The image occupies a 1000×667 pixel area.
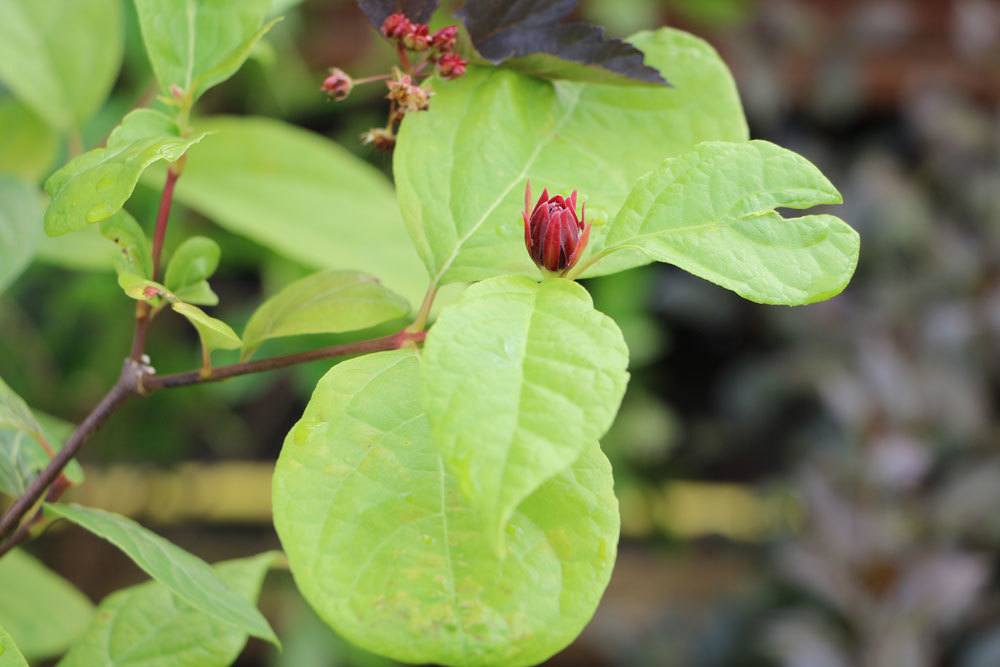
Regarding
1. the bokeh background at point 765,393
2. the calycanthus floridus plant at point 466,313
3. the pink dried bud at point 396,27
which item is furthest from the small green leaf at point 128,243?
the bokeh background at point 765,393

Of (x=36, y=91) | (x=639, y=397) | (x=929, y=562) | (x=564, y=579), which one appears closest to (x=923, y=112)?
(x=639, y=397)

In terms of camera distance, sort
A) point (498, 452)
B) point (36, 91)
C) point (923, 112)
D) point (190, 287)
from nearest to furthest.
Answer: point (498, 452) < point (190, 287) < point (36, 91) < point (923, 112)

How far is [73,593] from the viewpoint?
1.89 feet

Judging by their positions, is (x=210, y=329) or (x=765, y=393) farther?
(x=765, y=393)

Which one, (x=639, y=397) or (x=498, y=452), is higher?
(x=498, y=452)

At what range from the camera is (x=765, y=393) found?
5.65 feet

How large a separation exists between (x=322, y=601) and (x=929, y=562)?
3.85 feet

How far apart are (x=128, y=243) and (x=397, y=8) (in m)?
0.12

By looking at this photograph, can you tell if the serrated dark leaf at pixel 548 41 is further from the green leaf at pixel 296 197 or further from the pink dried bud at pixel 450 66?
the green leaf at pixel 296 197

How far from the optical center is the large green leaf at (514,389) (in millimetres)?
248

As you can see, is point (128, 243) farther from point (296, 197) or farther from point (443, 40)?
point (296, 197)

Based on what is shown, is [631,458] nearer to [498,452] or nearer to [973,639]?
[973,639]

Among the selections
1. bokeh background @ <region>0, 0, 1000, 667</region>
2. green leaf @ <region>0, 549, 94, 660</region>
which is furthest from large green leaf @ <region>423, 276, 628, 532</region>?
bokeh background @ <region>0, 0, 1000, 667</region>

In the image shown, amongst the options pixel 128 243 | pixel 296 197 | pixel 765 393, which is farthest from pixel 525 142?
pixel 765 393
